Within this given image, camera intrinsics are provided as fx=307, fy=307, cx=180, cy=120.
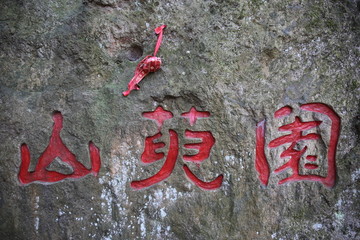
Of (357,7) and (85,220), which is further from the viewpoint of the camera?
(357,7)

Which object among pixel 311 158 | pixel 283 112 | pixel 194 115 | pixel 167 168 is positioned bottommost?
pixel 167 168

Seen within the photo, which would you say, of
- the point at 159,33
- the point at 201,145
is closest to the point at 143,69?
the point at 159,33

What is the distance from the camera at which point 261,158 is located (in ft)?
7.22

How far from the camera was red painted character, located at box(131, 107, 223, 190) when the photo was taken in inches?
86.0

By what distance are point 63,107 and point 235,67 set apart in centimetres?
126

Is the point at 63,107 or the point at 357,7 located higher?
the point at 357,7

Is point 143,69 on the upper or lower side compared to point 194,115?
upper

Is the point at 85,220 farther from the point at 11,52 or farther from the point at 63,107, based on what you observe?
the point at 11,52

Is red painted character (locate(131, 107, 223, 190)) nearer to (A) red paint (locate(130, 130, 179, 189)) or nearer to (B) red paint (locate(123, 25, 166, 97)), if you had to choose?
(A) red paint (locate(130, 130, 179, 189))

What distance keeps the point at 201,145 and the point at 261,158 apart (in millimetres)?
440

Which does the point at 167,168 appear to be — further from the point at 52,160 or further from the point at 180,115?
the point at 52,160

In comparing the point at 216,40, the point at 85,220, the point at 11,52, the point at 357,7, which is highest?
the point at 357,7

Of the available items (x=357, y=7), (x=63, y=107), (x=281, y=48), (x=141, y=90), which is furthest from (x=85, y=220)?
(x=357, y=7)

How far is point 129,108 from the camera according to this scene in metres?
2.18
